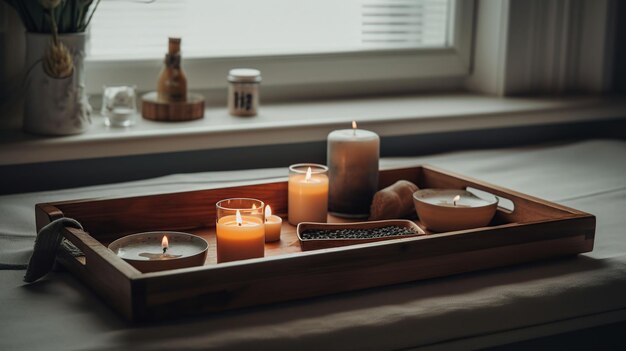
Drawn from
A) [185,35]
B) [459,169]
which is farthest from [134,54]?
[459,169]

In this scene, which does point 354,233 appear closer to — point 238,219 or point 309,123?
point 238,219

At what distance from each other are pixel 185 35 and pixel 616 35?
979 mm

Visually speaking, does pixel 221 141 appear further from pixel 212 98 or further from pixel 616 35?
pixel 616 35

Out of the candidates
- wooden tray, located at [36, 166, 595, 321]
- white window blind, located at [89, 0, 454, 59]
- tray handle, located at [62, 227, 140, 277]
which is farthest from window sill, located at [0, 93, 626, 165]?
tray handle, located at [62, 227, 140, 277]

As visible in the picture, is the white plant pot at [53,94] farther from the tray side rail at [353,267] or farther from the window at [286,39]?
the tray side rail at [353,267]

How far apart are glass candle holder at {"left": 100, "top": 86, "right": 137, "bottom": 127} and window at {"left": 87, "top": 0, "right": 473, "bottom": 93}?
129 mm

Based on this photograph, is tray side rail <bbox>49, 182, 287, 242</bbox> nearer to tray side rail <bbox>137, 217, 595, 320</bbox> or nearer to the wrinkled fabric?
the wrinkled fabric

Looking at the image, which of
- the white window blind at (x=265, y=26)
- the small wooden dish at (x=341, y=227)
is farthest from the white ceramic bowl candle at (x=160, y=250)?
the white window blind at (x=265, y=26)

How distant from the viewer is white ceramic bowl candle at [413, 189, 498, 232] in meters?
1.17

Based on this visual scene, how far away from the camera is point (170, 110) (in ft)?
5.19

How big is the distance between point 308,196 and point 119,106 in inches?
18.8

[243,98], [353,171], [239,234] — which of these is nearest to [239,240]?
[239,234]

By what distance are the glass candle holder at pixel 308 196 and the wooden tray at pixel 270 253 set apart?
0.03m

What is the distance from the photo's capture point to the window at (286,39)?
1.67 meters
